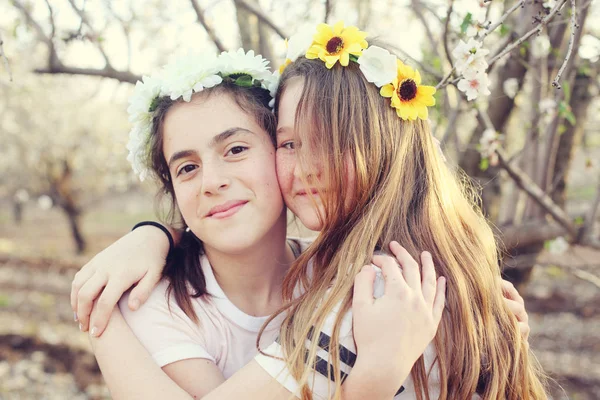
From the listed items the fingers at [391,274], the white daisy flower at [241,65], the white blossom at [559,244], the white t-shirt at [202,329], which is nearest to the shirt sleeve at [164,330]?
the white t-shirt at [202,329]

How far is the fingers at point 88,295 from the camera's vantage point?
5.11 ft

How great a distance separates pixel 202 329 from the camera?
5.66 feet

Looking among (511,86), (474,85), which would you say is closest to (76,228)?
(511,86)

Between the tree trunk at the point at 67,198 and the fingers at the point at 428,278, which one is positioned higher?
the fingers at the point at 428,278

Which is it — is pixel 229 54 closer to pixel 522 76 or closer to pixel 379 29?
pixel 522 76

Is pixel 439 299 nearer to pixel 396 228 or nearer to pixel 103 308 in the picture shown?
pixel 396 228

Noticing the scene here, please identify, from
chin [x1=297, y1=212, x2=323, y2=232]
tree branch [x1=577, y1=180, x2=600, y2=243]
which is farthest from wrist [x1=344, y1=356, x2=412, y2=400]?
tree branch [x1=577, y1=180, x2=600, y2=243]

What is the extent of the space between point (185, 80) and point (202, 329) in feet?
2.67

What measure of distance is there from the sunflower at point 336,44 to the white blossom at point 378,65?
4 cm

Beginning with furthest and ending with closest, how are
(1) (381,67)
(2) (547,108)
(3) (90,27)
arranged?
(3) (90,27) → (2) (547,108) → (1) (381,67)

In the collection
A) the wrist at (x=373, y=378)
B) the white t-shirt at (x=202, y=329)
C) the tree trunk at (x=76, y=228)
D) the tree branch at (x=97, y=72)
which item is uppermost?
the tree branch at (x=97, y=72)

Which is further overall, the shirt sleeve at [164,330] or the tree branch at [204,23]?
the tree branch at [204,23]

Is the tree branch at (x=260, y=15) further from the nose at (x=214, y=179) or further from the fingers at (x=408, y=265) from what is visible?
the fingers at (x=408, y=265)

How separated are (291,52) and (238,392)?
1126 mm
